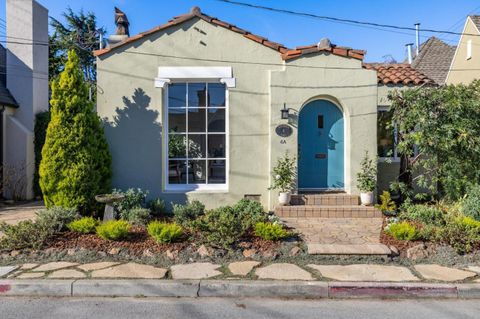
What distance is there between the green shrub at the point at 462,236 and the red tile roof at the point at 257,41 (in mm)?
4188

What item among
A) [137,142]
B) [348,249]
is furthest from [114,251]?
[348,249]

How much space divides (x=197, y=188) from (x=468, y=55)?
15.5 m

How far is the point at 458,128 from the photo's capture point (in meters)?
7.16

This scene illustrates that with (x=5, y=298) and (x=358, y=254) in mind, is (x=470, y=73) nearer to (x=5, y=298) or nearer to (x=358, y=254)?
(x=358, y=254)

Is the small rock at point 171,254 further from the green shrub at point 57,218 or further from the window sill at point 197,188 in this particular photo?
the window sill at point 197,188

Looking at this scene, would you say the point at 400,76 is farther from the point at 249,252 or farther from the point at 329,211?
the point at 249,252

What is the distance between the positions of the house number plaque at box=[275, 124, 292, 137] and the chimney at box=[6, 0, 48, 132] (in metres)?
7.97

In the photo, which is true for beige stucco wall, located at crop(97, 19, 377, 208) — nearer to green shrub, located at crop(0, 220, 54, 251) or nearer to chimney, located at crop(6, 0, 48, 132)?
green shrub, located at crop(0, 220, 54, 251)

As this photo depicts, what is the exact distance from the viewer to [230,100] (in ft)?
27.4

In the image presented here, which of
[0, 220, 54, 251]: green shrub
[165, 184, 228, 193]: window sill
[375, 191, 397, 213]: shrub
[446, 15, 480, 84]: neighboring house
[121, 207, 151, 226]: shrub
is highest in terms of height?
[446, 15, 480, 84]: neighboring house

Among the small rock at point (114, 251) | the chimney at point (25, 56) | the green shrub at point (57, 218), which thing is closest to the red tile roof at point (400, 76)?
the small rock at point (114, 251)

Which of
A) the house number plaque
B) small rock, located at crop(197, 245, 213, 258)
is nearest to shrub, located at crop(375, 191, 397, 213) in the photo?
the house number plaque

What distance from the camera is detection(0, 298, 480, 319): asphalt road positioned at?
396 centimetres

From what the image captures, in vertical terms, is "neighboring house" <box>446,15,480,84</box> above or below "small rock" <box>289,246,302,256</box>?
above
